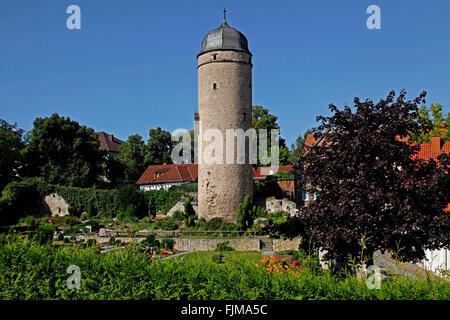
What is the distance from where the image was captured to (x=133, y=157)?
184 feet

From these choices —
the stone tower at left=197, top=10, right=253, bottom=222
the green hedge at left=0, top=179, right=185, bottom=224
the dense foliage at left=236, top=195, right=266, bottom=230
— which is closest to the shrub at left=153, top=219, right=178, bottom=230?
the stone tower at left=197, top=10, right=253, bottom=222

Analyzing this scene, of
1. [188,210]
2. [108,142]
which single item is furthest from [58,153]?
[108,142]

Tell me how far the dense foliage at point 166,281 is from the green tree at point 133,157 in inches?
1808

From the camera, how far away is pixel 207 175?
28875mm

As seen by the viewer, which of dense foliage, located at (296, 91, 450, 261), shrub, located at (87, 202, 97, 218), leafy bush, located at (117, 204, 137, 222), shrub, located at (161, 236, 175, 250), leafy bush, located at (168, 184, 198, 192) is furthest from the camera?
shrub, located at (87, 202, 97, 218)

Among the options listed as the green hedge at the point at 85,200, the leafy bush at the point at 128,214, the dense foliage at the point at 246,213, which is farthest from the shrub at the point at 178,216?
the dense foliage at the point at 246,213

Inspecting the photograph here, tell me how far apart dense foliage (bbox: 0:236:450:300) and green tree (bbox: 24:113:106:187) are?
115 ft

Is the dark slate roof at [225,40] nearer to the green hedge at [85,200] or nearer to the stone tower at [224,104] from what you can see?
the stone tower at [224,104]

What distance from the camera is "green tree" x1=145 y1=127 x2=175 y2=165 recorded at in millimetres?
57969

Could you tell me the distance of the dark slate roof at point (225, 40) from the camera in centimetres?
2806

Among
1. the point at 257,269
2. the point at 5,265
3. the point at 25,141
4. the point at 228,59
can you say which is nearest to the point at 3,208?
the point at 25,141

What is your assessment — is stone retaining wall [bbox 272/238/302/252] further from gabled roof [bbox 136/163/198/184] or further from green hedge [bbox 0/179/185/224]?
gabled roof [bbox 136/163/198/184]
